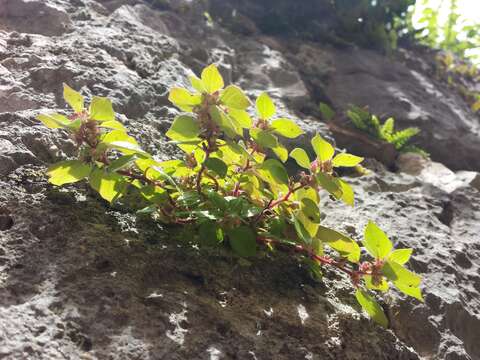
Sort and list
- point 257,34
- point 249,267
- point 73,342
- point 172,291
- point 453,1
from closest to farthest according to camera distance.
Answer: point 73,342 < point 172,291 < point 249,267 < point 257,34 < point 453,1

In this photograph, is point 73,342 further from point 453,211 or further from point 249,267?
point 453,211

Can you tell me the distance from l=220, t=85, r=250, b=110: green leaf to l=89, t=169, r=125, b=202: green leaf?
45cm

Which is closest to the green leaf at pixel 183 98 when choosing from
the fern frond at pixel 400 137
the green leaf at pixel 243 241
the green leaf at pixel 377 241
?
the green leaf at pixel 243 241

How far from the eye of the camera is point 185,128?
146 centimetres

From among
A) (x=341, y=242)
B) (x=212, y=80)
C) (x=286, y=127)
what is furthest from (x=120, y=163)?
(x=341, y=242)

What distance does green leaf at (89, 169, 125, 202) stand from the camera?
1.42 metres

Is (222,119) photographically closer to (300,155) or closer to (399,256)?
(300,155)

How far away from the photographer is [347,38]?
17.9 feet

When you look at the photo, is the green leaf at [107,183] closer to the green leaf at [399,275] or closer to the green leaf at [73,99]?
the green leaf at [73,99]

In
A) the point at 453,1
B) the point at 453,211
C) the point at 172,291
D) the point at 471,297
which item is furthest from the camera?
the point at 453,1

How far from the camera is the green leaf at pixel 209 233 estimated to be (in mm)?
1509

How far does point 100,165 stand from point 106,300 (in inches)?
18.5

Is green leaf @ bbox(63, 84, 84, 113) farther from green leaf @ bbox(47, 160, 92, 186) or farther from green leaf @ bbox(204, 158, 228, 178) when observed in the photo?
green leaf @ bbox(204, 158, 228, 178)

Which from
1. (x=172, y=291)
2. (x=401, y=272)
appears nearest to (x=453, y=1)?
(x=401, y=272)
